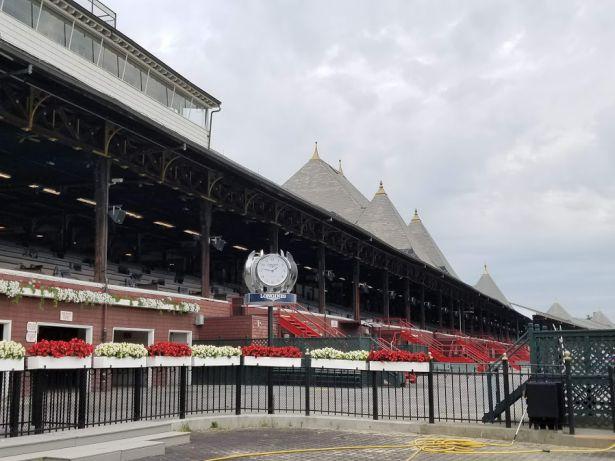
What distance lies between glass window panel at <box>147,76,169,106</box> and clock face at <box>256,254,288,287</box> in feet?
57.5

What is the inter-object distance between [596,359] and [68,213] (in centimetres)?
3566

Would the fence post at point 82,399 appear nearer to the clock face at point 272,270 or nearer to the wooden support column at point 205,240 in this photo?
the clock face at point 272,270

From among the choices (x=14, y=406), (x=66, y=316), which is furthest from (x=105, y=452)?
(x=66, y=316)

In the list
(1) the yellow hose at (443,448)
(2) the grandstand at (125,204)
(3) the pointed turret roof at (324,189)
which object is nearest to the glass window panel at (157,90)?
(2) the grandstand at (125,204)

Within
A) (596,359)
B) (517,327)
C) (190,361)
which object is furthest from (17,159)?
(517,327)

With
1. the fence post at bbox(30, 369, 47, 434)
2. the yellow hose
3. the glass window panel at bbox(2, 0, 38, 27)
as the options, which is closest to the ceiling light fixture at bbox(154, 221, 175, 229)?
the glass window panel at bbox(2, 0, 38, 27)

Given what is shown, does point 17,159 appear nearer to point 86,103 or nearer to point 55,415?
point 86,103

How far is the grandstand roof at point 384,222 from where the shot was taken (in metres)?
76.4

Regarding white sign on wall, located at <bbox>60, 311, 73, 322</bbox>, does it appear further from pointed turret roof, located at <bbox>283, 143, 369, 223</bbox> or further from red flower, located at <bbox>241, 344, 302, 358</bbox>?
pointed turret roof, located at <bbox>283, 143, 369, 223</bbox>

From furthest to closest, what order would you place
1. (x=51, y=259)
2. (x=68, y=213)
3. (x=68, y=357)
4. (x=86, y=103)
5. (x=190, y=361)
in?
(x=68, y=213) < (x=51, y=259) < (x=86, y=103) < (x=190, y=361) < (x=68, y=357)

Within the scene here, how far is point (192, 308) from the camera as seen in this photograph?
2928 centimetres

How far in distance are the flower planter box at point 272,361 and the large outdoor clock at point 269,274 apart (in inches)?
213

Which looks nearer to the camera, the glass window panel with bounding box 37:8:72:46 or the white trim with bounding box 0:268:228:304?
the white trim with bounding box 0:268:228:304

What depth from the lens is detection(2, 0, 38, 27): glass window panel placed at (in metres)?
28.2
